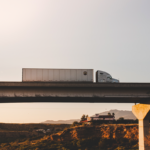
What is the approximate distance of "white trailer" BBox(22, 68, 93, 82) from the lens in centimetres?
3272

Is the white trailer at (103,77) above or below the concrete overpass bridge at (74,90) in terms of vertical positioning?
above

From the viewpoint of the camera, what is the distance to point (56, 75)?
32.9 metres

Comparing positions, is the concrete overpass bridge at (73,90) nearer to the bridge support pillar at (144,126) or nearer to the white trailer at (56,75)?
the white trailer at (56,75)

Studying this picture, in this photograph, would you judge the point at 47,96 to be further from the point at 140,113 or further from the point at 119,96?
the point at 140,113

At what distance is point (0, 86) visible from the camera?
104 ft

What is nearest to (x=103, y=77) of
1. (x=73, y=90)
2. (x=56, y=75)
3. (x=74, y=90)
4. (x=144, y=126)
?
(x=74, y=90)

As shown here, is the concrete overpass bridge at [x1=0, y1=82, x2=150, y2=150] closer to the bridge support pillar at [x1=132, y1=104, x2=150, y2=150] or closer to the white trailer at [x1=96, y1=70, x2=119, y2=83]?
the white trailer at [x1=96, y1=70, x2=119, y2=83]

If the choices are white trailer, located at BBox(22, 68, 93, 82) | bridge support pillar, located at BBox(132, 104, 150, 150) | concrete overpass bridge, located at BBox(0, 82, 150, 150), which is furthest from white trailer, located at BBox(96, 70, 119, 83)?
bridge support pillar, located at BBox(132, 104, 150, 150)

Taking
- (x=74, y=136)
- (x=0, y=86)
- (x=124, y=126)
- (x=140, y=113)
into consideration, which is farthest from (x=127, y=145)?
(x=0, y=86)

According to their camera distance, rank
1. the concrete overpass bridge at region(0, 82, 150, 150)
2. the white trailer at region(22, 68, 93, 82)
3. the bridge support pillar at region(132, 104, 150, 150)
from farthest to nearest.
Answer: the bridge support pillar at region(132, 104, 150, 150) < the white trailer at region(22, 68, 93, 82) < the concrete overpass bridge at region(0, 82, 150, 150)

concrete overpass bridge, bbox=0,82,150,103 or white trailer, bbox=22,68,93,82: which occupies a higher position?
white trailer, bbox=22,68,93,82

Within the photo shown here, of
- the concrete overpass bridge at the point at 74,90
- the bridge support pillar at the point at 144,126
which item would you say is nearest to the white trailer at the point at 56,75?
the concrete overpass bridge at the point at 74,90

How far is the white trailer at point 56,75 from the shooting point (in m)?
32.7

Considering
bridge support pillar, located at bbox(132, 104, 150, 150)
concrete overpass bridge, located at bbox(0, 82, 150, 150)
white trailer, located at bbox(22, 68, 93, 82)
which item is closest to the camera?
concrete overpass bridge, located at bbox(0, 82, 150, 150)
